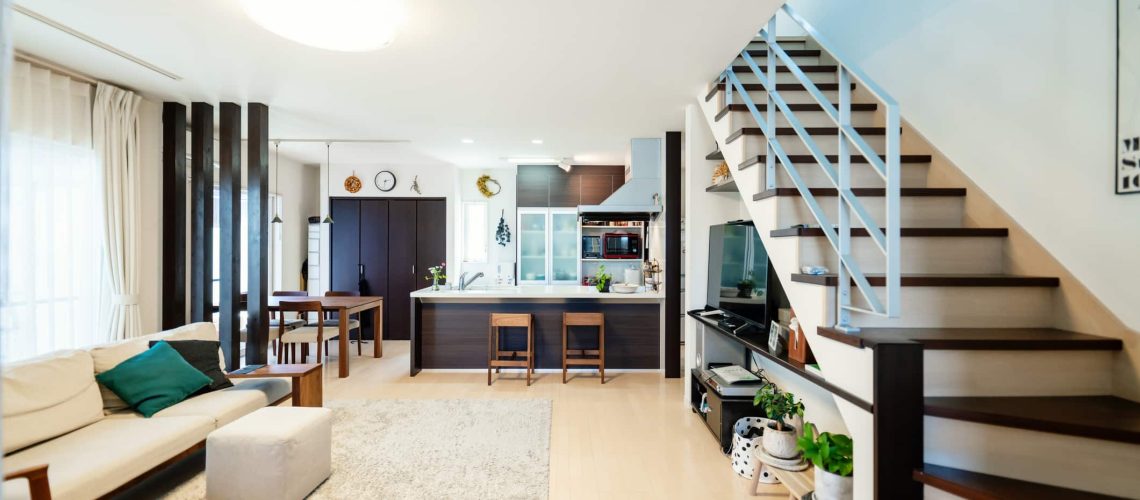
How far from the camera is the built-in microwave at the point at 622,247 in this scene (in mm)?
6422

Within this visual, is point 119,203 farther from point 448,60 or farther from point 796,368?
point 796,368

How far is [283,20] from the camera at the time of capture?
213 centimetres

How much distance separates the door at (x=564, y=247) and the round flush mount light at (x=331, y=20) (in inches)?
172

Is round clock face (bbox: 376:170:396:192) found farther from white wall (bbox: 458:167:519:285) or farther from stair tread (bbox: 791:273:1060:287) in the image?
stair tread (bbox: 791:273:1060:287)

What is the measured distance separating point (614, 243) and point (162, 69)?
4.87 m

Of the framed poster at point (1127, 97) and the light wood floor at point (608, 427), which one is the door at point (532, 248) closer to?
the light wood floor at point (608, 427)

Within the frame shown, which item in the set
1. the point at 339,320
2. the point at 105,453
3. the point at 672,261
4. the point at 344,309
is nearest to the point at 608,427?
the point at 672,261

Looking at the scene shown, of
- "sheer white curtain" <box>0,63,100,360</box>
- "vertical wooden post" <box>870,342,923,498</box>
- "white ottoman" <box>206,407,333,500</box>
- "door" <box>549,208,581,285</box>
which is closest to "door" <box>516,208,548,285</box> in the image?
"door" <box>549,208,581,285</box>

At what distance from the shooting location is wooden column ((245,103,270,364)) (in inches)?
156

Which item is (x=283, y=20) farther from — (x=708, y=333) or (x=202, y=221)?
(x=708, y=333)

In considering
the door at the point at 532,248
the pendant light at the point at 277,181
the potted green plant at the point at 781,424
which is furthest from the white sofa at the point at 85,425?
the door at the point at 532,248

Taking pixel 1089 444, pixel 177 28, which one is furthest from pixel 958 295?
pixel 177 28

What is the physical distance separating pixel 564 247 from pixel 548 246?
23 centimetres

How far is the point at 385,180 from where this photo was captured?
6.73 m
